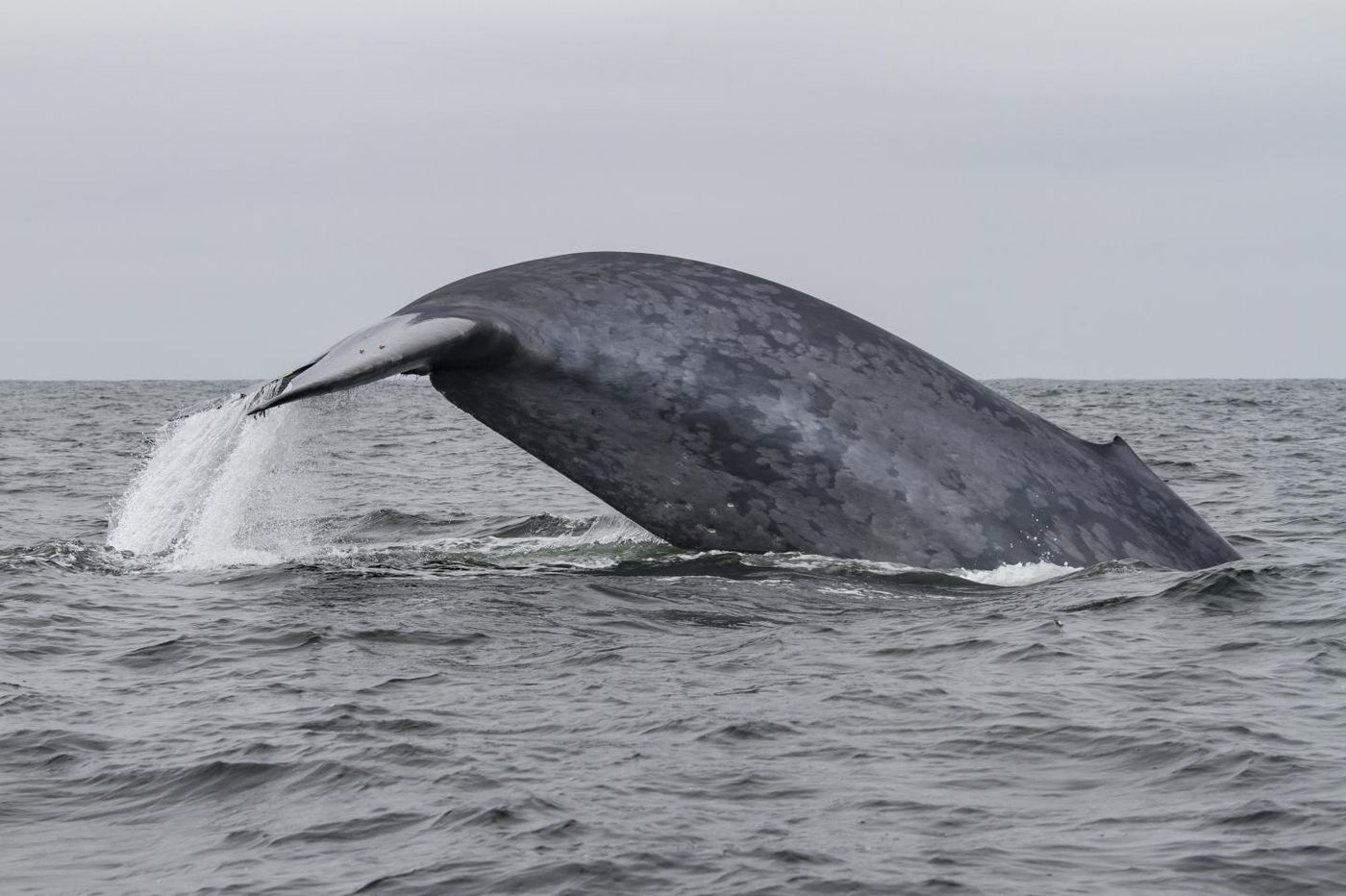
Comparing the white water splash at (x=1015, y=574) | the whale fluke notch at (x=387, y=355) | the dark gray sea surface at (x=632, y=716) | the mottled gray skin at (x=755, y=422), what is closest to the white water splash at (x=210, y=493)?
the dark gray sea surface at (x=632, y=716)

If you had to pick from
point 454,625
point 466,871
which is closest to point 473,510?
point 454,625

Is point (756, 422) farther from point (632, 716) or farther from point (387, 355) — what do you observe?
point (632, 716)

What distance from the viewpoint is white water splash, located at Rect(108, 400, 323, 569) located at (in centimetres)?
930

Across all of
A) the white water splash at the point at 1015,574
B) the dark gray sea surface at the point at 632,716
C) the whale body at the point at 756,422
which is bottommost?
the dark gray sea surface at the point at 632,716

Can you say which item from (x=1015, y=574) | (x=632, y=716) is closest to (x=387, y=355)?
(x=632, y=716)

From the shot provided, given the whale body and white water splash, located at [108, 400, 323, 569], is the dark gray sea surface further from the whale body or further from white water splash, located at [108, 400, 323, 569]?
the whale body

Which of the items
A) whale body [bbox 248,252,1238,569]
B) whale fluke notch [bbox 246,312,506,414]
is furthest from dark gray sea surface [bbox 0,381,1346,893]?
whale fluke notch [bbox 246,312,506,414]

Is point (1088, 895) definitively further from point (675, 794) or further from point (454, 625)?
point (454, 625)

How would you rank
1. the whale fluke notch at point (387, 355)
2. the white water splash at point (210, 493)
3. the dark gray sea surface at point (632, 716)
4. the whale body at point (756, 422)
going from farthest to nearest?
the white water splash at point (210, 493) < the whale body at point (756, 422) < the whale fluke notch at point (387, 355) < the dark gray sea surface at point (632, 716)

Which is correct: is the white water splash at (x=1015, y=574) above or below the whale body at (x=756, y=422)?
below

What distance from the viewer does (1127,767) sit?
6.17 m

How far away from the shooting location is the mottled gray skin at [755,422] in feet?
27.7

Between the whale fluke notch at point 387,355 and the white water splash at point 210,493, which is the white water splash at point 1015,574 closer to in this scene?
the whale fluke notch at point 387,355

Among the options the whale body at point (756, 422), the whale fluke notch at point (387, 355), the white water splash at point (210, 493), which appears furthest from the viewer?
the white water splash at point (210, 493)
